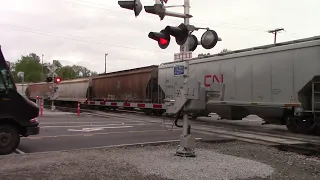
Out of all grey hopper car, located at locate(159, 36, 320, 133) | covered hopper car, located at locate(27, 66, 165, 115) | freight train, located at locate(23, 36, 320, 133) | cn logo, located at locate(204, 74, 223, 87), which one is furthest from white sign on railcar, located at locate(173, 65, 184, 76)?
covered hopper car, located at locate(27, 66, 165, 115)

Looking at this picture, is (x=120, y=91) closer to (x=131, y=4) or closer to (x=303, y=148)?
(x=303, y=148)

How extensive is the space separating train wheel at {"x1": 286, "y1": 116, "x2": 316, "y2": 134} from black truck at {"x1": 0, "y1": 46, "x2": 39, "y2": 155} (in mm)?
11039

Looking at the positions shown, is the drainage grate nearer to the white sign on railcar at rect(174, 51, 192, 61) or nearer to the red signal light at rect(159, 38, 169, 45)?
the white sign on railcar at rect(174, 51, 192, 61)

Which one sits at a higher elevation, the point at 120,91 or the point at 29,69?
the point at 29,69

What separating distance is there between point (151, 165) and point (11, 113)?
3.95m

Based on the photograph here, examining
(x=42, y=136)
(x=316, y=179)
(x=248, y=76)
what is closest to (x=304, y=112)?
(x=248, y=76)

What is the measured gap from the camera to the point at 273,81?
1570 cm

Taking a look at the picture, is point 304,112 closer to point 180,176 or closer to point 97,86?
point 180,176

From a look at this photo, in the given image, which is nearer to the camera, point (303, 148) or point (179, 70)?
point (179, 70)

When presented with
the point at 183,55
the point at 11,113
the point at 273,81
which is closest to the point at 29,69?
the point at 273,81

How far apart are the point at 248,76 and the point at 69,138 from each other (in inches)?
367

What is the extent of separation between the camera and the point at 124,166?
7.18 metres

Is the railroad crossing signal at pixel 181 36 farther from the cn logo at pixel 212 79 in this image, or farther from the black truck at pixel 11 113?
the cn logo at pixel 212 79

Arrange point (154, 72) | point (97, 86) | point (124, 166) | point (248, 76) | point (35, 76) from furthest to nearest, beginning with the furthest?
1. point (35, 76)
2. point (97, 86)
3. point (154, 72)
4. point (248, 76)
5. point (124, 166)
